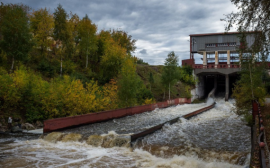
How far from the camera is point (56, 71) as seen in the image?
3153cm

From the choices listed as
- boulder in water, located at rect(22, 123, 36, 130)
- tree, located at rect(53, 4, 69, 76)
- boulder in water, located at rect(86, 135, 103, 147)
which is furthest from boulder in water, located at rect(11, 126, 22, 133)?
tree, located at rect(53, 4, 69, 76)

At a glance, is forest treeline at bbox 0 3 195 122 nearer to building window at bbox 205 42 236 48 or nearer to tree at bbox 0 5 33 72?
tree at bbox 0 5 33 72

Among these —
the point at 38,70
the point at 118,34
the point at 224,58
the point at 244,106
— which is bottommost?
the point at 244,106

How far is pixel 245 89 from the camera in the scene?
18.0 m

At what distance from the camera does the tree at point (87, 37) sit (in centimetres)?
3719

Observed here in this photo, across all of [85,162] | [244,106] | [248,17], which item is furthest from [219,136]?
[85,162]

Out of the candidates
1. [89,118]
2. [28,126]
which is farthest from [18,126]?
[89,118]

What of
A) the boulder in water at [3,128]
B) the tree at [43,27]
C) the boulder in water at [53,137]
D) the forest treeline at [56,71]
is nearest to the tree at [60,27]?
the forest treeline at [56,71]

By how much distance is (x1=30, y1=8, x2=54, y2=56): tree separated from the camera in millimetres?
32719

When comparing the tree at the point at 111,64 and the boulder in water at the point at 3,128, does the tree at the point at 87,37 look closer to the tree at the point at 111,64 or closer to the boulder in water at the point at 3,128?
the tree at the point at 111,64

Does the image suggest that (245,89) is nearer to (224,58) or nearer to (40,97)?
(40,97)

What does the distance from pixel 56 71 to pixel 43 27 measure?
24.6ft

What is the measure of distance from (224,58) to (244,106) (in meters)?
41.7

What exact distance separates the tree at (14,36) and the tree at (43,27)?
7370 millimetres
